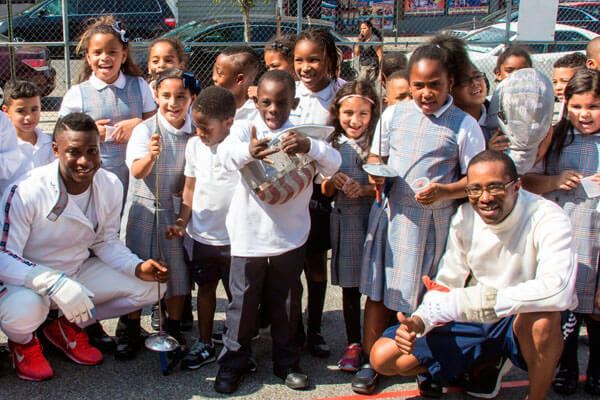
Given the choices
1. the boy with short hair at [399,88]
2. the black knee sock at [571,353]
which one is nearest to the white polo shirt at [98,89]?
the boy with short hair at [399,88]

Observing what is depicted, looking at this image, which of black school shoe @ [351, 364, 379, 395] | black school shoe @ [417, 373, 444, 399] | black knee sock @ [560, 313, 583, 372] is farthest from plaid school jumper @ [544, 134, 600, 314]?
black school shoe @ [351, 364, 379, 395]

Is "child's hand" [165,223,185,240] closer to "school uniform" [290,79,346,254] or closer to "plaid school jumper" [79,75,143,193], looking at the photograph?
"school uniform" [290,79,346,254]

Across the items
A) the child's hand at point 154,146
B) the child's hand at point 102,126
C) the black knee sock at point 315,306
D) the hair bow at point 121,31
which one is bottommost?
the black knee sock at point 315,306

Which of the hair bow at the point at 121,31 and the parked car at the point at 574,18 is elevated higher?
the parked car at the point at 574,18

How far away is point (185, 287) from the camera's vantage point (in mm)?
3527

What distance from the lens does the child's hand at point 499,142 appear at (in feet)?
10.8

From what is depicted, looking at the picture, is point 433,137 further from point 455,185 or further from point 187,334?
point 187,334

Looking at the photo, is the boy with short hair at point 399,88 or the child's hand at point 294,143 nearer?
the child's hand at point 294,143

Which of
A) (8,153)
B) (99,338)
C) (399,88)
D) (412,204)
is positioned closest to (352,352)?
(412,204)

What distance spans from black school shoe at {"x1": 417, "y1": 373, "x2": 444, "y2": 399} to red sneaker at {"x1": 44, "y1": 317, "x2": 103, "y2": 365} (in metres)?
1.67

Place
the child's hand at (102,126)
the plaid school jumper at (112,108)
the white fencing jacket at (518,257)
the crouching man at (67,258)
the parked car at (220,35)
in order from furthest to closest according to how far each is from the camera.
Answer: the parked car at (220,35)
the plaid school jumper at (112,108)
the child's hand at (102,126)
the crouching man at (67,258)
the white fencing jacket at (518,257)

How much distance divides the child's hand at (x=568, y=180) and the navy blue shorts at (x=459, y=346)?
0.77 meters

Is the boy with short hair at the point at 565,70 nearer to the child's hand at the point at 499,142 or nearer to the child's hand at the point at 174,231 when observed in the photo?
the child's hand at the point at 499,142

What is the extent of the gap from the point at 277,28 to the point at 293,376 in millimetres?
5736
